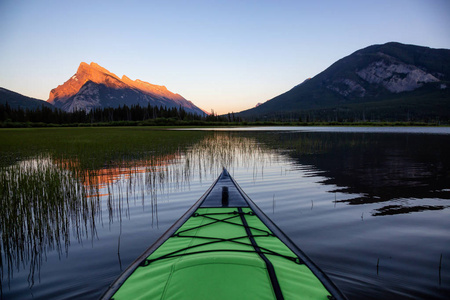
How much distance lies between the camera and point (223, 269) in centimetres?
303

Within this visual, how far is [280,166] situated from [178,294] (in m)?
13.9

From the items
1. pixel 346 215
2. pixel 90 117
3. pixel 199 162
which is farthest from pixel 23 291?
pixel 90 117

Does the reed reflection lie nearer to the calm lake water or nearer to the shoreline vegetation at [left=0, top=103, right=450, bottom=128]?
the calm lake water

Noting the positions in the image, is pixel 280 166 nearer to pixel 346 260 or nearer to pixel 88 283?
pixel 346 260

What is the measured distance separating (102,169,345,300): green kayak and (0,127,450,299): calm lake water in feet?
4.52

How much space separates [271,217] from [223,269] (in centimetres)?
492

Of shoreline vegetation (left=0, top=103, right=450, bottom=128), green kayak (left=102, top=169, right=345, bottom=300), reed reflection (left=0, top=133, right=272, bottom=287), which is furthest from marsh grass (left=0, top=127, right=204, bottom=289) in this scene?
shoreline vegetation (left=0, top=103, right=450, bottom=128)

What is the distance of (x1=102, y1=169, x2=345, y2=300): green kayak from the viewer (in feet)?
9.07

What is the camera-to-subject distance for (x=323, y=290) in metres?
2.92

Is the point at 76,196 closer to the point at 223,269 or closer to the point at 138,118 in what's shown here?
the point at 223,269

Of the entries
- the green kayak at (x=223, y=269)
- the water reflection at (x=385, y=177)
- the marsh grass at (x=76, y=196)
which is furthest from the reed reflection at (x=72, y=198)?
the water reflection at (x=385, y=177)

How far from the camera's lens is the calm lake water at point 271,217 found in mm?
4523

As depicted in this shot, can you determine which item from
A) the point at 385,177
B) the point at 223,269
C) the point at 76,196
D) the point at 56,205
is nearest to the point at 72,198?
the point at 76,196

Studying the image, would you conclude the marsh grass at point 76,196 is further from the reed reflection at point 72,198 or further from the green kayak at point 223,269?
the green kayak at point 223,269
